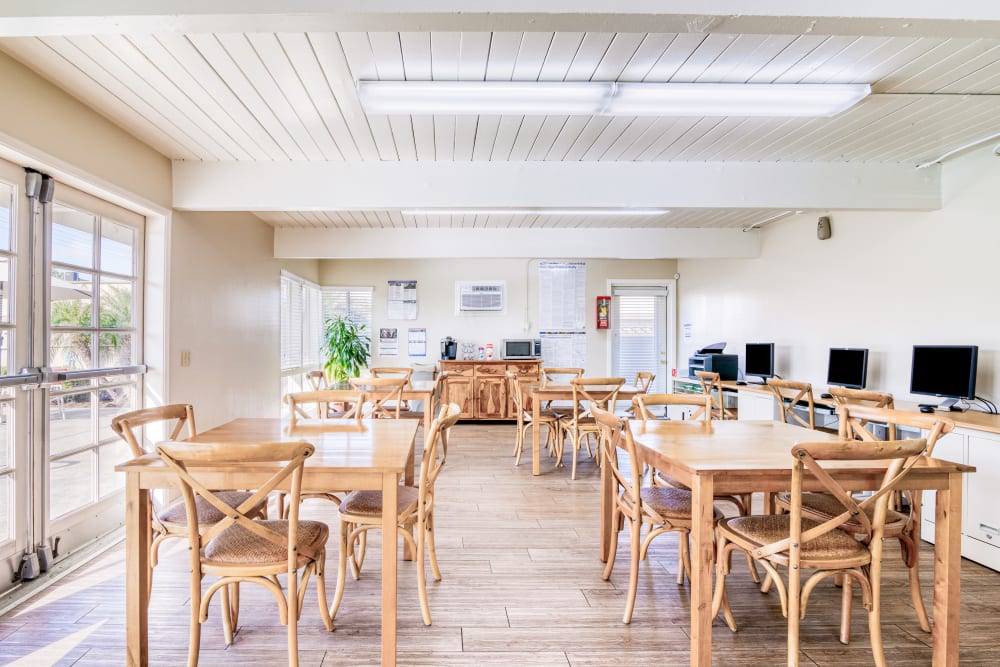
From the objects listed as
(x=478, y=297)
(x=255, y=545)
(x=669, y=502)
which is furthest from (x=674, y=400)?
(x=478, y=297)

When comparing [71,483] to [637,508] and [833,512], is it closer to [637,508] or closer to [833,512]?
[637,508]

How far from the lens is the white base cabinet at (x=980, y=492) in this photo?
2609 mm

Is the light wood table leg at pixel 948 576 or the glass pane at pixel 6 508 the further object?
the glass pane at pixel 6 508

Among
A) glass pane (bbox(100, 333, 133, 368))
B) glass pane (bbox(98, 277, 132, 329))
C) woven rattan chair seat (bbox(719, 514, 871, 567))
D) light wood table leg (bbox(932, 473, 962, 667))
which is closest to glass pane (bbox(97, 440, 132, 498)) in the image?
glass pane (bbox(100, 333, 133, 368))

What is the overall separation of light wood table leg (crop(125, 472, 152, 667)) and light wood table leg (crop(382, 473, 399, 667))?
91 cm

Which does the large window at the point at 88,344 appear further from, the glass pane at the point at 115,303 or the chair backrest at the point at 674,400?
the chair backrest at the point at 674,400

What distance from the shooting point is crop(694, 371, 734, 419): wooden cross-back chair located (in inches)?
193

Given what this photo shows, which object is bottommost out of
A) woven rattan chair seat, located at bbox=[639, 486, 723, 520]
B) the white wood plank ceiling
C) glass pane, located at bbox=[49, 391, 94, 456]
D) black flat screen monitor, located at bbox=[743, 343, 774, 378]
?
woven rattan chair seat, located at bbox=[639, 486, 723, 520]

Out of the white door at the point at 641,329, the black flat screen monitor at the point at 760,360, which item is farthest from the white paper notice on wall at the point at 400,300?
the black flat screen monitor at the point at 760,360

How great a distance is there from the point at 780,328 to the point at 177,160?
225 inches

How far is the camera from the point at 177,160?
3.42 metres

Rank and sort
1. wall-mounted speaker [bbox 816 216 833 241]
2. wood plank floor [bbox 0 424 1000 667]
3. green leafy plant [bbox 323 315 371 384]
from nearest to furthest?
wood plank floor [bbox 0 424 1000 667] → wall-mounted speaker [bbox 816 216 833 241] → green leafy plant [bbox 323 315 371 384]

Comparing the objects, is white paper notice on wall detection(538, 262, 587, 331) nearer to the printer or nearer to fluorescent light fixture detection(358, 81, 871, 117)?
the printer

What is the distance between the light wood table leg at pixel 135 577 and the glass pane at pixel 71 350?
1.36 m
